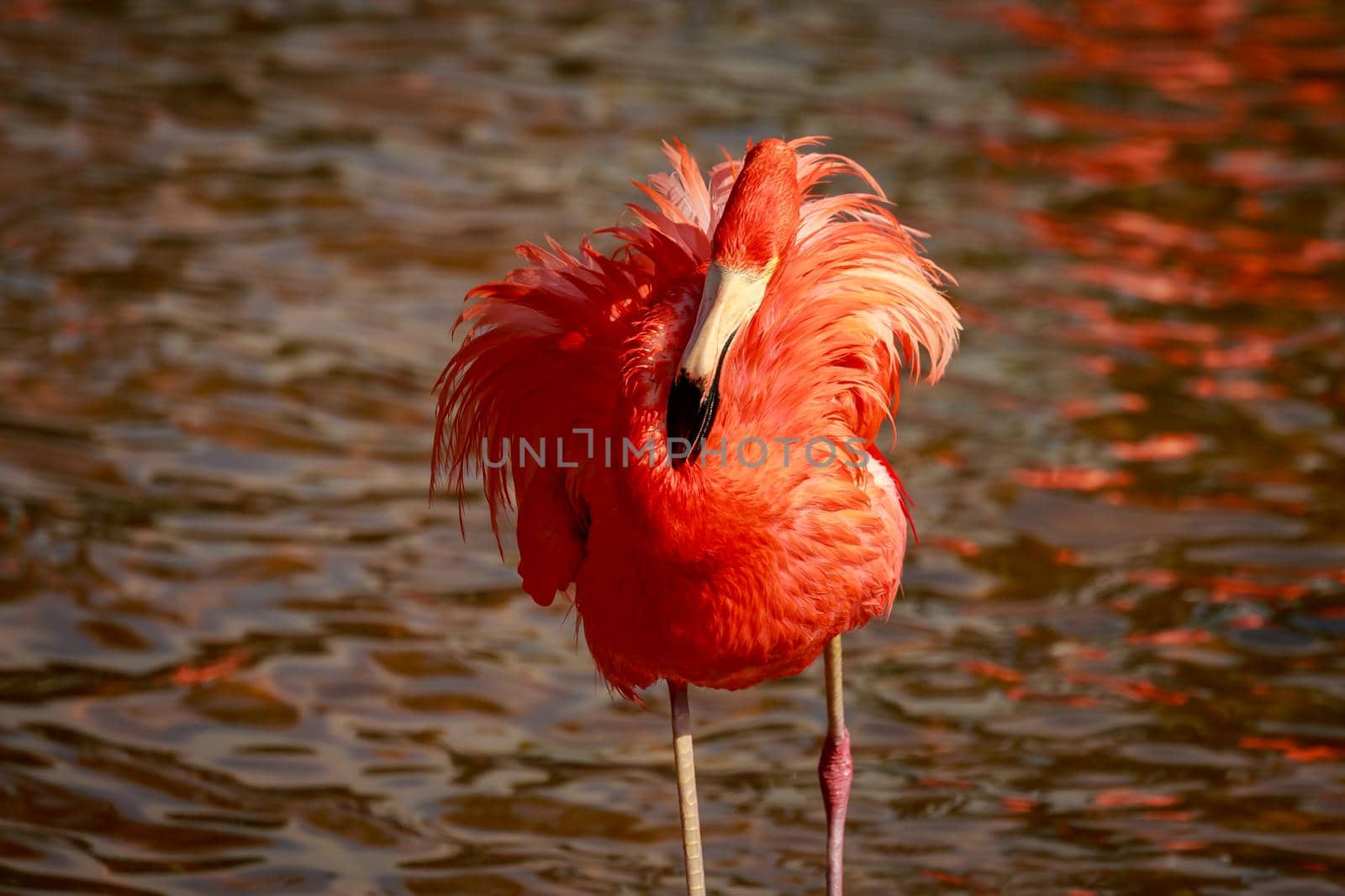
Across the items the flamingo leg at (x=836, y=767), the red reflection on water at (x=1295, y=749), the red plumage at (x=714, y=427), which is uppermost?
the red plumage at (x=714, y=427)

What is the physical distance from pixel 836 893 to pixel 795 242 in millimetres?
1708

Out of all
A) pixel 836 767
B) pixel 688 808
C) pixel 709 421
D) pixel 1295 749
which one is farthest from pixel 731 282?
pixel 1295 749

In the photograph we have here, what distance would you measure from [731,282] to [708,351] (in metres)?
0.16

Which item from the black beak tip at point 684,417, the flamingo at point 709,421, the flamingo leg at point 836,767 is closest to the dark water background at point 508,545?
the flamingo leg at point 836,767

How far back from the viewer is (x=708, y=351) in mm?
3180

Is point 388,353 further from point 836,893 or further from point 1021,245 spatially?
point 836,893

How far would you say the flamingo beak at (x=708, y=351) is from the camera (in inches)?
126

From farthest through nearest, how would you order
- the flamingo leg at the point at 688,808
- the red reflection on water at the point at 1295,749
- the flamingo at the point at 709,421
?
the red reflection on water at the point at 1295,749, the flamingo leg at the point at 688,808, the flamingo at the point at 709,421

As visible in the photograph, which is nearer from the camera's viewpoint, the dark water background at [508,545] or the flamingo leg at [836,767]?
the flamingo leg at [836,767]

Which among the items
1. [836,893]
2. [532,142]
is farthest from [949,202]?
[836,893]

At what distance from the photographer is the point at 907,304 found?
156 inches

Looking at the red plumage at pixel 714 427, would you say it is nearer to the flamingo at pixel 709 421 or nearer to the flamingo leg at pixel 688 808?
the flamingo at pixel 709 421

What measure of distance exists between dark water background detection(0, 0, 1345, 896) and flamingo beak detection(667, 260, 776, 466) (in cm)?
190

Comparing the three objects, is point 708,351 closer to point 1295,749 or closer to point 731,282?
point 731,282
